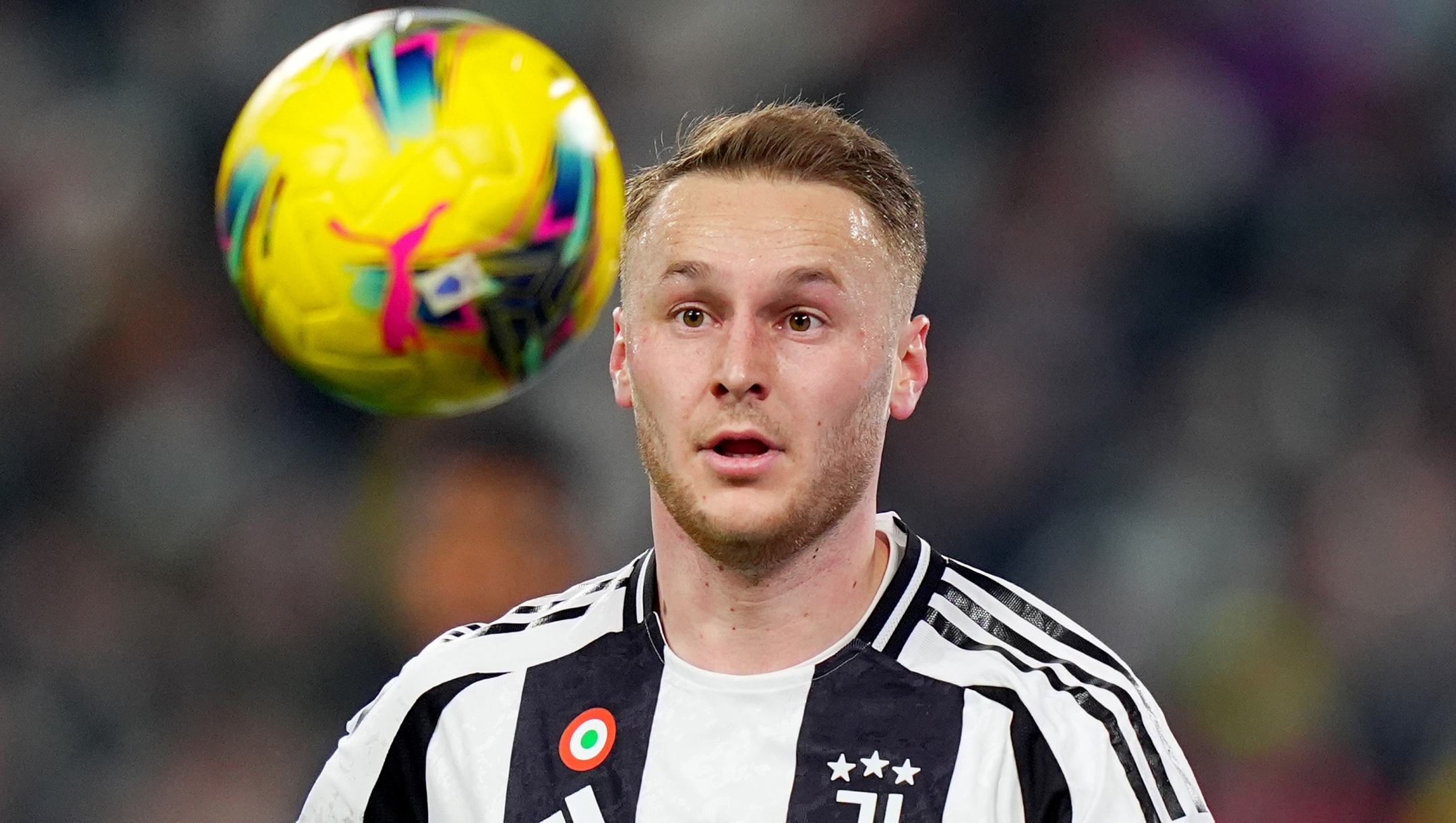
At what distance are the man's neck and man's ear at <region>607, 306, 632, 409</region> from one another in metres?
0.15

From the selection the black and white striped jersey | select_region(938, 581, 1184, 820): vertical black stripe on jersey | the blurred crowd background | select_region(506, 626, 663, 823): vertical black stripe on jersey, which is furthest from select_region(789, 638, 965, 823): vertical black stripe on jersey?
the blurred crowd background

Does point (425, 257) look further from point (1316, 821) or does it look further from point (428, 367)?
point (1316, 821)

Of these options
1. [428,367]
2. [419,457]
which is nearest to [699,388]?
[428,367]

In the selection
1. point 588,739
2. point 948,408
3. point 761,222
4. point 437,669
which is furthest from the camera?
point 948,408

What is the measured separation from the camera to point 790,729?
7.22 ft

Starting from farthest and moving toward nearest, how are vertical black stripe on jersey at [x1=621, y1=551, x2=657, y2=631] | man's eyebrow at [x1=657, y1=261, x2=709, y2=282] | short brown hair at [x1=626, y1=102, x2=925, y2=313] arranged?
vertical black stripe on jersey at [x1=621, y1=551, x2=657, y2=631] < short brown hair at [x1=626, y1=102, x2=925, y2=313] < man's eyebrow at [x1=657, y1=261, x2=709, y2=282]

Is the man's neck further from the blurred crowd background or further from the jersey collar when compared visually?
the blurred crowd background

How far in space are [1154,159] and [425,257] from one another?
3.15 m

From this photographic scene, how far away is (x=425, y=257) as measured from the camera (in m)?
2.13

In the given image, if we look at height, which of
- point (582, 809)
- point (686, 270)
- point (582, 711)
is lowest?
point (582, 809)

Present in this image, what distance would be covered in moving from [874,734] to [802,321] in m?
0.57

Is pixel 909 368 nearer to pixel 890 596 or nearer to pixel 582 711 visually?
pixel 890 596

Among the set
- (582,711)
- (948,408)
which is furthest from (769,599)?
(948,408)

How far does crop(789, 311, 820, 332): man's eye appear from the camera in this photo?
2.14 meters
